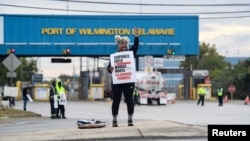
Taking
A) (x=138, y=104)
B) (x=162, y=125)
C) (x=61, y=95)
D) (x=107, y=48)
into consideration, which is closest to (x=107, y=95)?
(x=107, y=48)

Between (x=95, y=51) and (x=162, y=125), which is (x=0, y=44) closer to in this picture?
(x=95, y=51)

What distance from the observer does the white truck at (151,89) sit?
45031 millimetres

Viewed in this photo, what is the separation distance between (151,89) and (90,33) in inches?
544

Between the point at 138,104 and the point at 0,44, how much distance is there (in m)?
17.7

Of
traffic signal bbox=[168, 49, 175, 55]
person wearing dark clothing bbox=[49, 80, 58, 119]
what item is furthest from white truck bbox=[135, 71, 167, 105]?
person wearing dark clothing bbox=[49, 80, 58, 119]

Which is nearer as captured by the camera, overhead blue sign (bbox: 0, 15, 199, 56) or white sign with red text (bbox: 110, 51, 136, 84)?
white sign with red text (bbox: 110, 51, 136, 84)

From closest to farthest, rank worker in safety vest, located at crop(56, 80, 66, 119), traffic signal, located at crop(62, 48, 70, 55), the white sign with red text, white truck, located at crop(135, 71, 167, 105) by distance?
1. the white sign with red text
2. worker in safety vest, located at crop(56, 80, 66, 119)
3. white truck, located at crop(135, 71, 167, 105)
4. traffic signal, located at crop(62, 48, 70, 55)

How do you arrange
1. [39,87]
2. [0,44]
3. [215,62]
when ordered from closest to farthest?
[0,44] → [39,87] → [215,62]

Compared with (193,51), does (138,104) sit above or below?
below

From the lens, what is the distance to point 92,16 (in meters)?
57.8

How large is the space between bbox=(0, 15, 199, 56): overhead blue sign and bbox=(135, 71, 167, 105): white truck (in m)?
11.2

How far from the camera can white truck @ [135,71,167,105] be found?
45.0 meters

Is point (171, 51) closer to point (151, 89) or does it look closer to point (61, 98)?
point (151, 89)

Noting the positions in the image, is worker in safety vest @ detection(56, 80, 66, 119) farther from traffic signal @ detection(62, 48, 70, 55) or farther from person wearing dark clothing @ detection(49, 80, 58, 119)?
traffic signal @ detection(62, 48, 70, 55)
